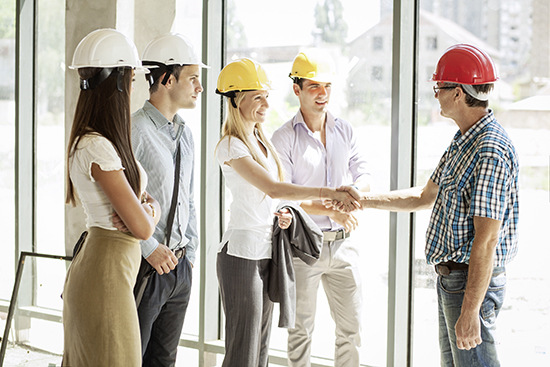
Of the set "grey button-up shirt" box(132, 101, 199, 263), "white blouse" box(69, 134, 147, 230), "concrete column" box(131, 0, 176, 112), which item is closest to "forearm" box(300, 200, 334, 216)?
"grey button-up shirt" box(132, 101, 199, 263)

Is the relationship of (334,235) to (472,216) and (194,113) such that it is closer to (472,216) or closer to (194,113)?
(472,216)

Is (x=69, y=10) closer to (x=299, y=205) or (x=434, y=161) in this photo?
(x=299, y=205)

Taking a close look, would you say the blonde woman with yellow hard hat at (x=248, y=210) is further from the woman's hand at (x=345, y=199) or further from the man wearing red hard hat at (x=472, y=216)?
the man wearing red hard hat at (x=472, y=216)

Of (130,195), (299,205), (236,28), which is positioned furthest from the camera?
(236,28)

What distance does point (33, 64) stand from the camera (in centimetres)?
536

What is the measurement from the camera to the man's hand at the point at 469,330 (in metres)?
2.46

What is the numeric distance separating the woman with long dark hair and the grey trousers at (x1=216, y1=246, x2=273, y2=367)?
Answer: 2.02 feet

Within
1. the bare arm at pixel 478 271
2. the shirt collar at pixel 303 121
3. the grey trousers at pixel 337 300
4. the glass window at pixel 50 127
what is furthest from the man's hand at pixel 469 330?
the glass window at pixel 50 127

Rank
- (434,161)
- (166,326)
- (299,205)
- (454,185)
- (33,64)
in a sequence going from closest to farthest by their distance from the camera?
(454,185), (166,326), (299,205), (434,161), (33,64)

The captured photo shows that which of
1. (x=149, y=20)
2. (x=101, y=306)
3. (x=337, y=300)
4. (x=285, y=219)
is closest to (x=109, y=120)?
(x=101, y=306)

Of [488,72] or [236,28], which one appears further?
[236,28]

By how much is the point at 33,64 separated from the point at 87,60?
3055mm

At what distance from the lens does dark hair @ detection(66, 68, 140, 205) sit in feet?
8.07

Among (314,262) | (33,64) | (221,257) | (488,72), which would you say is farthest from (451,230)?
(33,64)
